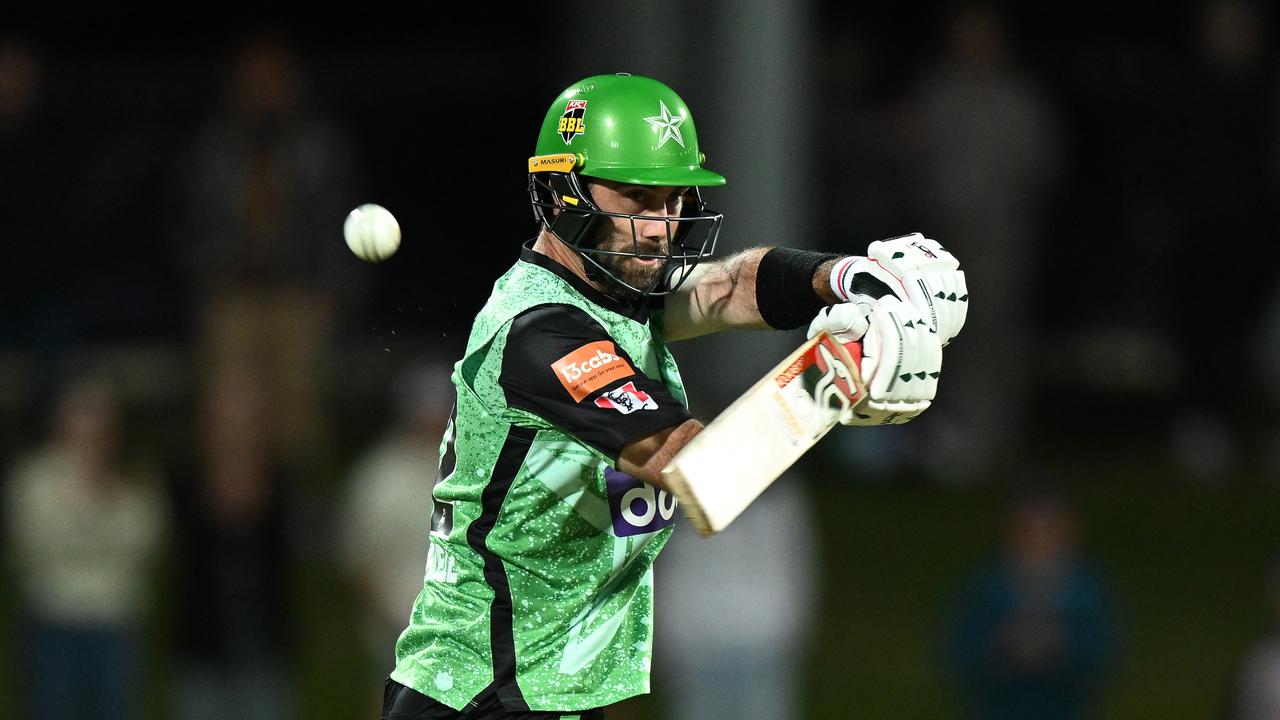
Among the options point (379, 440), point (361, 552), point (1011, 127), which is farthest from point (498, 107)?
point (361, 552)

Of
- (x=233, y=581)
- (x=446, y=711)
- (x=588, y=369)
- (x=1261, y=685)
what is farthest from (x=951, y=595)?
(x=588, y=369)

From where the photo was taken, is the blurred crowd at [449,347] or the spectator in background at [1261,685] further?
the blurred crowd at [449,347]

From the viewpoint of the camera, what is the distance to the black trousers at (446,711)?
407cm

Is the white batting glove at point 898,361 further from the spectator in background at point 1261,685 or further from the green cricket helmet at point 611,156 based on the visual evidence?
the spectator in background at point 1261,685

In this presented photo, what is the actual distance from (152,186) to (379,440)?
112 inches

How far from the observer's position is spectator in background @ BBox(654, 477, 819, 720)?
7.82 metres

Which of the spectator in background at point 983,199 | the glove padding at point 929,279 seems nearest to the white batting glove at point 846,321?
→ the glove padding at point 929,279

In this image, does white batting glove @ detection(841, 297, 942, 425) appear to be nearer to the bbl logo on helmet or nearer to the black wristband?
the black wristband

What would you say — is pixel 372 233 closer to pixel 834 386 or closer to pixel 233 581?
pixel 834 386

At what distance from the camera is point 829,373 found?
3736 millimetres

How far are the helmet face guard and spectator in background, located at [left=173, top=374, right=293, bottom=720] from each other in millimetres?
3990

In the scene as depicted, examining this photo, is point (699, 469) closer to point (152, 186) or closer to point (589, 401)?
point (589, 401)

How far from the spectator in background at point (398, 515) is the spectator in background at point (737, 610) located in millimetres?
1009

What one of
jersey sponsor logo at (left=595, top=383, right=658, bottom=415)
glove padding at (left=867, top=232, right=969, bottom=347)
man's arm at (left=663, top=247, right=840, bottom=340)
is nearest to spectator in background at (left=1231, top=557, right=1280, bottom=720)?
man's arm at (left=663, top=247, right=840, bottom=340)
